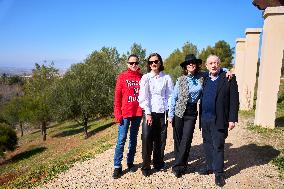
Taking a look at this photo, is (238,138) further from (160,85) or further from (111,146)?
(160,85)

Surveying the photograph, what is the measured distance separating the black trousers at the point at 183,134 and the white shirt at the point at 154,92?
0.44 meters

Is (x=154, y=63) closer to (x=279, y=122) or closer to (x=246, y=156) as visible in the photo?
(x=246, y=156)

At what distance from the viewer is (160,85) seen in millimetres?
6273

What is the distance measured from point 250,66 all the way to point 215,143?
1205cm

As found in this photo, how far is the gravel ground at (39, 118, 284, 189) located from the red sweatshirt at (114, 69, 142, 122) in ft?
4.65

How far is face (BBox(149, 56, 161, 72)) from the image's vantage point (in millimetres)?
6168

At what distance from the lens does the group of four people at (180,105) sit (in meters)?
6.04

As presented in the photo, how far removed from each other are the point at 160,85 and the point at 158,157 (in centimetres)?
172

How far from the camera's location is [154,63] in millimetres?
6164

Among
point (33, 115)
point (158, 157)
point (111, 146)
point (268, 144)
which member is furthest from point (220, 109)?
point (33, 115)

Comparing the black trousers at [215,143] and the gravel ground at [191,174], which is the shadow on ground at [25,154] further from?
the black trousers at [215,143]

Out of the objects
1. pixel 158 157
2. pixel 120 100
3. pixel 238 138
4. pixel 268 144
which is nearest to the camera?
pixel 120 100

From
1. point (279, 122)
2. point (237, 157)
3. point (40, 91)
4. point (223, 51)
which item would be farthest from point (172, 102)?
point (40, 91)

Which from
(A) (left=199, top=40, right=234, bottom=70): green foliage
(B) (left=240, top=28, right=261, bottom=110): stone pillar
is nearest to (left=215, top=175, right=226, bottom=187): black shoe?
(B) (left=240, top=28, right=261, bottom=110): stone pillar
